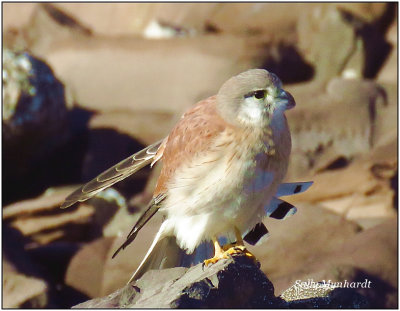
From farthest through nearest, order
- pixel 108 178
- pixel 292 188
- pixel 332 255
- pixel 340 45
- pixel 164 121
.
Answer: pixel 340 45, pixel 164 121, pixel 332 255, pixel 108 178, pixel 292 188

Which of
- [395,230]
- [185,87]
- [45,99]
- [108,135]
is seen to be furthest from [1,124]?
[395,230]

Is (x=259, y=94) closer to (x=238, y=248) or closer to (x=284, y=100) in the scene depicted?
(x=284, y=100)

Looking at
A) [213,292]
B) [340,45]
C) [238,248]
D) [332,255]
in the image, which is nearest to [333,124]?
[340,45]

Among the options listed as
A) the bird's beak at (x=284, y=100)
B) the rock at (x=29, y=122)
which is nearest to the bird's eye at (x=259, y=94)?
the bird's beak at (x=284, y=100)

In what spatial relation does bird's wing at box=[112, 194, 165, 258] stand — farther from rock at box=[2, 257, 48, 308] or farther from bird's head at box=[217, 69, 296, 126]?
rock at box=[2, 257, 48, 308]

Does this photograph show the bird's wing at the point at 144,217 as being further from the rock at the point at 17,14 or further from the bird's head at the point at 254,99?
the rock at the point at 17,14

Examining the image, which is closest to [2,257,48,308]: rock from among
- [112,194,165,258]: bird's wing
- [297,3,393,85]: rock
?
[112,194,165,258]: bird's wing
